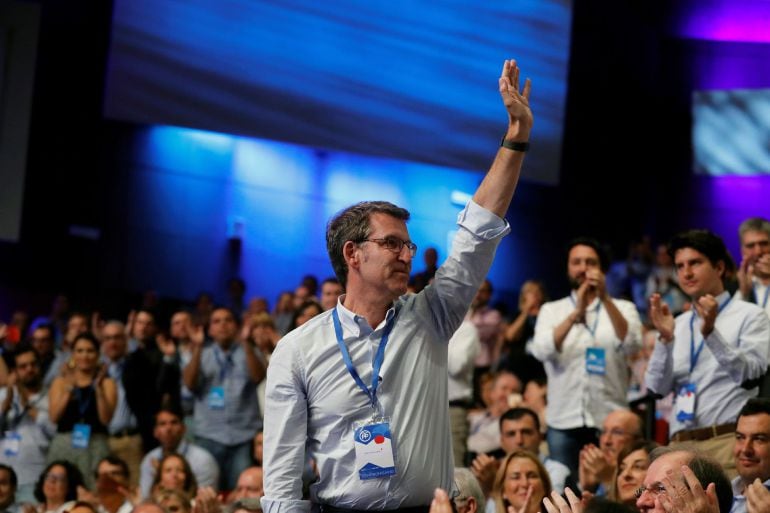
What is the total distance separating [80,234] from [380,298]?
27.5ft

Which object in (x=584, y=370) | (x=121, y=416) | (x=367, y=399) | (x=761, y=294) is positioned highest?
(x=761, y=294)

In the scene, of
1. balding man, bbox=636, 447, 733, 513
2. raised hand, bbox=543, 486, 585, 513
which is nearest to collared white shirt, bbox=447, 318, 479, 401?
balding man, bbox=636, 447, 733, 513

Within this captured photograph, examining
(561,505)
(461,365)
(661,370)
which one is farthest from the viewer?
(461,365)

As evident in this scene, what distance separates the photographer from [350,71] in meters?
10.6

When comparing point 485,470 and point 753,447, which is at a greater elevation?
point 753,447

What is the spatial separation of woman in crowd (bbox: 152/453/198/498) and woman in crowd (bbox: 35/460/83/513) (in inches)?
19.2

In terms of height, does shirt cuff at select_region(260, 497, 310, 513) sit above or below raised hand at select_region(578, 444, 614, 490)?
above

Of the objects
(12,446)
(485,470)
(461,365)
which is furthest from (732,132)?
(12,446)

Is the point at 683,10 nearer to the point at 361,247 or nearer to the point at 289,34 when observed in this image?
the point at 289,34

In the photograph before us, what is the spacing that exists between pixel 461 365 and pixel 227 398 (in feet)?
4.67

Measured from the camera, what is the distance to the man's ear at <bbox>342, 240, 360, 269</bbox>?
2.78 metres

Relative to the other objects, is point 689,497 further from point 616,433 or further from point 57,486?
point 57,486

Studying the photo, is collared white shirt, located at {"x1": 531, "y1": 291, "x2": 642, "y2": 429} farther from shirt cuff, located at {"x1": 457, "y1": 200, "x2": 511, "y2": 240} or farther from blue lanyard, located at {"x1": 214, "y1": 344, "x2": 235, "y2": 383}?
shirt cuff, located at {"x1": 457, "y1": 200, "x2": 511, "y2": 240}

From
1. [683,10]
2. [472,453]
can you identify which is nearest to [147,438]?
[472,453]
